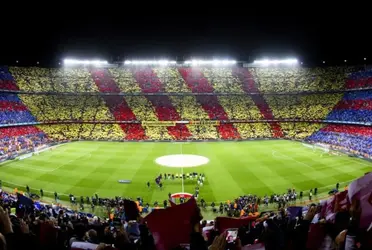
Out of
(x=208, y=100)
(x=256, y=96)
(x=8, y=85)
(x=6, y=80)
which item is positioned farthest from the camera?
(x=256, y=96)

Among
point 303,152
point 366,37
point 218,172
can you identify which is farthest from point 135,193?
point 366,37

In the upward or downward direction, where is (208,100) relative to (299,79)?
downward

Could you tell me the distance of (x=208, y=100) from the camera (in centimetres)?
8169

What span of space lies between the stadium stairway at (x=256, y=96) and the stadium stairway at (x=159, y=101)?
2179cm

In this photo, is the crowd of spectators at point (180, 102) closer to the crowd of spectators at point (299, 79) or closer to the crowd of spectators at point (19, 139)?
the crowd of spectators at point (299, 79)

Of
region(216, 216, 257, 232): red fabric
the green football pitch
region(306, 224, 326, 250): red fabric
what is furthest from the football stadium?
region(306, 224, 326, 250): red fabric

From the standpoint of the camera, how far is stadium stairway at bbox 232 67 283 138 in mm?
72812

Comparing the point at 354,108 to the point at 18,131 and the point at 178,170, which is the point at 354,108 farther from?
the point at 18,131

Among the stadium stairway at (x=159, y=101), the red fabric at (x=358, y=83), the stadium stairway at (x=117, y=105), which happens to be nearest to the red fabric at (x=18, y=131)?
the stadium stairway at (x=117, y=105)

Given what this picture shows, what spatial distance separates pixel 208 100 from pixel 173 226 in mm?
76080

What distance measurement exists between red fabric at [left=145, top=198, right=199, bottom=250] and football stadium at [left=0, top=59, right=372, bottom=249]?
→ 18.8 m

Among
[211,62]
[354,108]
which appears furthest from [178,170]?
[211,62]

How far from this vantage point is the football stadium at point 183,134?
3136 cm

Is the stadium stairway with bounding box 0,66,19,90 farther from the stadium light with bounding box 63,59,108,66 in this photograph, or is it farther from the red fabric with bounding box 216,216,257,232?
the red fabric with bounding box 216,216,257,232
